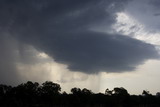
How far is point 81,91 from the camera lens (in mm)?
190125

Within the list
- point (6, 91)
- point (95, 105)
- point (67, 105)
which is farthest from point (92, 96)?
point (6, 91)

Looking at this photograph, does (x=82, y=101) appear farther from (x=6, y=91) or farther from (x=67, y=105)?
(x=6, y=91)

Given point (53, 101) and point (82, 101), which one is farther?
point (82, 101)

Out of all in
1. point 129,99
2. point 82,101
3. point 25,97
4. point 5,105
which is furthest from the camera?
point 129,99

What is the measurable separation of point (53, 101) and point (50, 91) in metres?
Result: 9.51

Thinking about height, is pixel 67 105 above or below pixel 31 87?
below

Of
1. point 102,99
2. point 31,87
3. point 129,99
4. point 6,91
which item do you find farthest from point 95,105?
point 6,91

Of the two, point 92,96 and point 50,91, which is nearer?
point 50,91

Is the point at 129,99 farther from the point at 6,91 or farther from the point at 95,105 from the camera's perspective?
the point at 6,91

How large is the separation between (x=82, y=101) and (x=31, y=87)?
3668 centimetres

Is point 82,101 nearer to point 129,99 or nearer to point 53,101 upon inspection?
point 53,101

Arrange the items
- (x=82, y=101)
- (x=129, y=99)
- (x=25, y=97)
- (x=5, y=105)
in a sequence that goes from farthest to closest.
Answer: (x=129, y=99), (x=82, y=101), (x=25, y=97), (x=5, y=105)

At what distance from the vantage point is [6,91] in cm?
18000

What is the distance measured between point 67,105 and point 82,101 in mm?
12697
